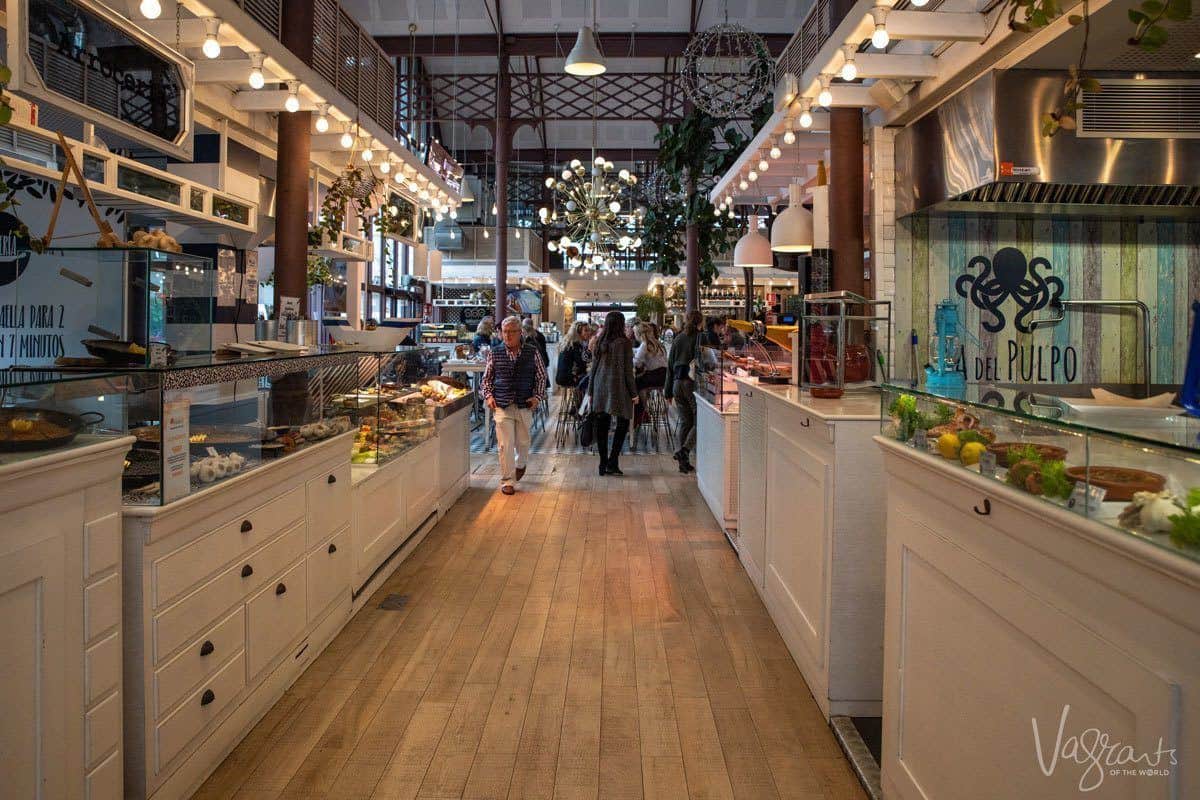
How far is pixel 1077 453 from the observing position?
4.88ft

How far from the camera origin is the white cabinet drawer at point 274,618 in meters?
2.94

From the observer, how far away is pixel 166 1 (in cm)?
444

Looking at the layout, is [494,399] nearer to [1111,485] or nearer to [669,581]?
[669,581]

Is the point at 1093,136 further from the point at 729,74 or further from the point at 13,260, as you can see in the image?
the point at 13,260

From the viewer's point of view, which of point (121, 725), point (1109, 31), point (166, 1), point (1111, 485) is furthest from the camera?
point (166, 1)

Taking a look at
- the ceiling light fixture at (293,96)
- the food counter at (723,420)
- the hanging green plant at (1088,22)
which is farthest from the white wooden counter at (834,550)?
the ceiling light fixture at (293,96)

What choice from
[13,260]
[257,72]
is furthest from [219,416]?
[257,72]

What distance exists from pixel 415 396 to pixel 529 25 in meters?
10.2

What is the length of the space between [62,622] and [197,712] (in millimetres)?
750

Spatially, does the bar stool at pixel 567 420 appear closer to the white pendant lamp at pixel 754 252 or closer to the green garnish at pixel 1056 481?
the white pendant lamp at pixel 754 252

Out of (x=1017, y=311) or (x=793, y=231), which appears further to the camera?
(x=793, y=231)

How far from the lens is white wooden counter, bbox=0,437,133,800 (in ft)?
5.82

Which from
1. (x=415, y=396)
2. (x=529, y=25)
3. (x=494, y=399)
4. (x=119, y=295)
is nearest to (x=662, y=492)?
(x=494, y=399)

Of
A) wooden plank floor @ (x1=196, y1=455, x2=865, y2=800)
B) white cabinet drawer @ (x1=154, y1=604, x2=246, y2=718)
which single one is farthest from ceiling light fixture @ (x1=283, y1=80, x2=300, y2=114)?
white cabinet drawer @ (x1=154, y1=604, x2=246, y2=718)
